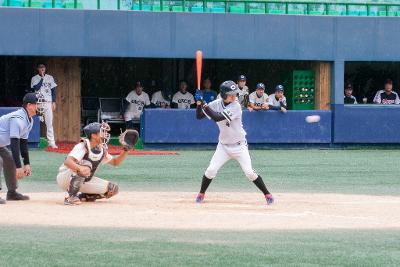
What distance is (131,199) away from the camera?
13656 millimetres

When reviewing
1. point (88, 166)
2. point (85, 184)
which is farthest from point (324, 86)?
point (88, 166)

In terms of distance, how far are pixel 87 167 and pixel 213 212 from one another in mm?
1744

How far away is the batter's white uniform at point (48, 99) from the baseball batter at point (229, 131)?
1027 centimetres

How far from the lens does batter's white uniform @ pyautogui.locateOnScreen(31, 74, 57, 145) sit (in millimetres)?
22953

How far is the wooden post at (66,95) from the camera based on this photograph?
2516cm

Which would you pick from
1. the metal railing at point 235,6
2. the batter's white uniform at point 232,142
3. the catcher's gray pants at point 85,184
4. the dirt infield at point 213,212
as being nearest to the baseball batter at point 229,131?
the batter's white uniform at point 232,142

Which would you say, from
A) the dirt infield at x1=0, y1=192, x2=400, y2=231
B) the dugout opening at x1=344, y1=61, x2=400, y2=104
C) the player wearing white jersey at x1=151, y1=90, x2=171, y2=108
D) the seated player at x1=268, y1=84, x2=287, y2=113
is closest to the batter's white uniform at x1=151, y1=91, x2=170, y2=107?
the player wearing white jersey at x1=151, y1=90, x2=171, y2=108

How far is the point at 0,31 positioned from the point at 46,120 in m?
2.33

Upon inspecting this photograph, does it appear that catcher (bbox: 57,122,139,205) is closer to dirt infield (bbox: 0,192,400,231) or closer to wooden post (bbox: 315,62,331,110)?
dirt infield (bbox: 0,192,400,231)

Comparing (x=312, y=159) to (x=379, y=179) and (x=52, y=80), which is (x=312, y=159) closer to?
(x=379, y=179)

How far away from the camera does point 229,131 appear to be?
1310cm

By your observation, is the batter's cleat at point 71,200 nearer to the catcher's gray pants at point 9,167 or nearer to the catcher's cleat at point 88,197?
the catcher's cleat at point 88,197

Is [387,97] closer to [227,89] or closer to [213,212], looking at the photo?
[227,89]

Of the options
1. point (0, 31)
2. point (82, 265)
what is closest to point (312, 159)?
point (0, 31)
